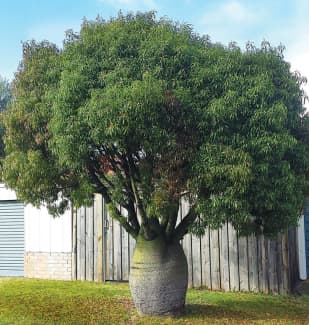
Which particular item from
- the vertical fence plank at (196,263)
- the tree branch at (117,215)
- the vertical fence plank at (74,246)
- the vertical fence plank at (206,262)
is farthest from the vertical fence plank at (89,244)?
the tree branch at (117,215)

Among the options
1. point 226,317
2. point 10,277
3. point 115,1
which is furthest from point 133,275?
point 10,277

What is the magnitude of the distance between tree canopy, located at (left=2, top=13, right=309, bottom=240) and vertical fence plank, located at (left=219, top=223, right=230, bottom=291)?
265cm

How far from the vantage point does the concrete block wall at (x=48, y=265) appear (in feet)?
36.0

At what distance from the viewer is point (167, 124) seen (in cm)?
588

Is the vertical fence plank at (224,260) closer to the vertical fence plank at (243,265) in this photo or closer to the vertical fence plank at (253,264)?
the vertical fence plank at (243,265)

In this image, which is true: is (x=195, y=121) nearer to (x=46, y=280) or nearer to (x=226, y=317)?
(x=226, y=317)

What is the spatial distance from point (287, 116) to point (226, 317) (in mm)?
3111

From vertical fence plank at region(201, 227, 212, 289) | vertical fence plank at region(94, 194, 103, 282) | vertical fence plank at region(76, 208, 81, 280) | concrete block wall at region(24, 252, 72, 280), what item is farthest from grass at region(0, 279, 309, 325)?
concrete block wall at region(24, 252, 72, 280)

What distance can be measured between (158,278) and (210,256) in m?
2.91

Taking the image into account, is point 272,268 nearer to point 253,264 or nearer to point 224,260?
point 253,264

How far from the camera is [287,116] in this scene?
630cm

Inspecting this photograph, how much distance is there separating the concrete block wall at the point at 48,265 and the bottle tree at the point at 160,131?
170 inches

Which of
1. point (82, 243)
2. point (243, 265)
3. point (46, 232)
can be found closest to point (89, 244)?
A: point (82, 243)

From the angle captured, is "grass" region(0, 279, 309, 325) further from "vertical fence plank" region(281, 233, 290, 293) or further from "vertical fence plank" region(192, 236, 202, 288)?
"vertical fence plank" region(192, 236, 202, 288)
